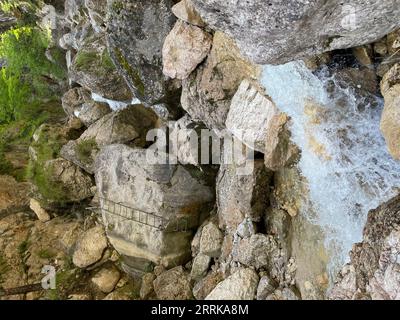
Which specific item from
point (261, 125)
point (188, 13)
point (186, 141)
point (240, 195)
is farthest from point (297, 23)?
point (186, 141)

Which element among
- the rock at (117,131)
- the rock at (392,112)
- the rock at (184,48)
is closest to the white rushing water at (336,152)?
the rock at (392,112)

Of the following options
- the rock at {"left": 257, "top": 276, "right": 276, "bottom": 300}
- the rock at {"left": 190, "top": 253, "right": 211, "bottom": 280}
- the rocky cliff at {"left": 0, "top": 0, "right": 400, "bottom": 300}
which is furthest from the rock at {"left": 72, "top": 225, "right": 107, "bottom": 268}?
the rock at {"left": 257, "top": 276, "right": 276, "bottom": 300}

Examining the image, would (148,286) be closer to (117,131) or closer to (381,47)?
(117,131)

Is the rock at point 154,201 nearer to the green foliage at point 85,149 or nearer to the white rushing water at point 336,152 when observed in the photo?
the green foliage at point 85,149

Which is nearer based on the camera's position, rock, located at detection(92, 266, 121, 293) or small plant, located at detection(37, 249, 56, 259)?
rock, located at detection(92, 266, 121, 293)

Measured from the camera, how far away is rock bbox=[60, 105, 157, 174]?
32.2 feet

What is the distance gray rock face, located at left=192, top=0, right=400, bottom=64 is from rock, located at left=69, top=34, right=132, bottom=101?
6168mm

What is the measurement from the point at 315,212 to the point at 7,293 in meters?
8.28

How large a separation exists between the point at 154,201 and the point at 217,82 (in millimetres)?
3303

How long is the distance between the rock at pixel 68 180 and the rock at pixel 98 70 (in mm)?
2462

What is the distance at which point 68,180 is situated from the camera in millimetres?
10805

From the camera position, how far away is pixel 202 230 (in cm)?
844

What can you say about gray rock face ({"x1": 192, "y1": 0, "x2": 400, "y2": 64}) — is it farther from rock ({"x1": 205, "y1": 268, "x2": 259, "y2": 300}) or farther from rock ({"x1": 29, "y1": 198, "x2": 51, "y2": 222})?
rock ({"x1": 29, "y1": 198, "x2": 51, "y2": 222})

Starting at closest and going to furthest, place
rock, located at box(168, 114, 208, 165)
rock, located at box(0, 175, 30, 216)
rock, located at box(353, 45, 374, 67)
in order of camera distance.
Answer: rock, located at box(353, 45, 374, 67) < rock, located at box(168, 114, 208, 165) < rock, located at box(0, 175, 30, 216)
